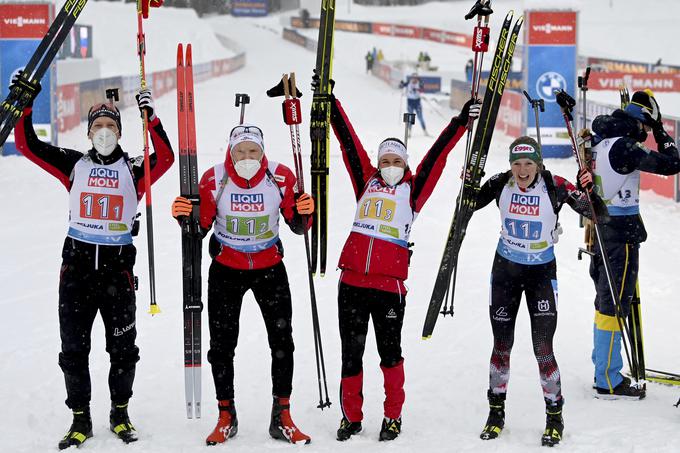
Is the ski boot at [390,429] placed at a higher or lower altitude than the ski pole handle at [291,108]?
lower

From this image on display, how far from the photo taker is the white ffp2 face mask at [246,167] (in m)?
5.02

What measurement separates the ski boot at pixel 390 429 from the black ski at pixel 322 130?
3.34ft

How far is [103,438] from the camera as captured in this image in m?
5.13

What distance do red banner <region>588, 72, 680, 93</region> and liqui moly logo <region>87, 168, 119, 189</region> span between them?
21251mm

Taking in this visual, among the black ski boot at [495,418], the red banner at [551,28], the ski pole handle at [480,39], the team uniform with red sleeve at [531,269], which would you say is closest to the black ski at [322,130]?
the ski pole handle at [480,39]

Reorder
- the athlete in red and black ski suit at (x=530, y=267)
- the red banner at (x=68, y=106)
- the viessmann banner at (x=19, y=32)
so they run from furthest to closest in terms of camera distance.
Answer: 1. the red banner at (x=68, y=106)
2. the viessmann banner at (x=19, y=32)
3. the athlete in red and black ski suit at (x=530, y=267)

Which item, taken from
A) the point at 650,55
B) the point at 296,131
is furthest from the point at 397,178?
the point at 650,55

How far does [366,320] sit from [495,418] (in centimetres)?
99

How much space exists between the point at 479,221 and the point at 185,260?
741 centimetres

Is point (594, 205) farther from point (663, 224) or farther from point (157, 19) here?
point (157, 19)

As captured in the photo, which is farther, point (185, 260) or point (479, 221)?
point (479, 221)

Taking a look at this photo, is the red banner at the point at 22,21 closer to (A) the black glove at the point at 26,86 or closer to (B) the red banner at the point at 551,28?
(B) the red banner at the point at 551,28

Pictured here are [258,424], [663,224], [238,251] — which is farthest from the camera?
[663,224]

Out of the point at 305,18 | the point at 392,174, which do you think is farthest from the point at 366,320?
the point at 305,18
